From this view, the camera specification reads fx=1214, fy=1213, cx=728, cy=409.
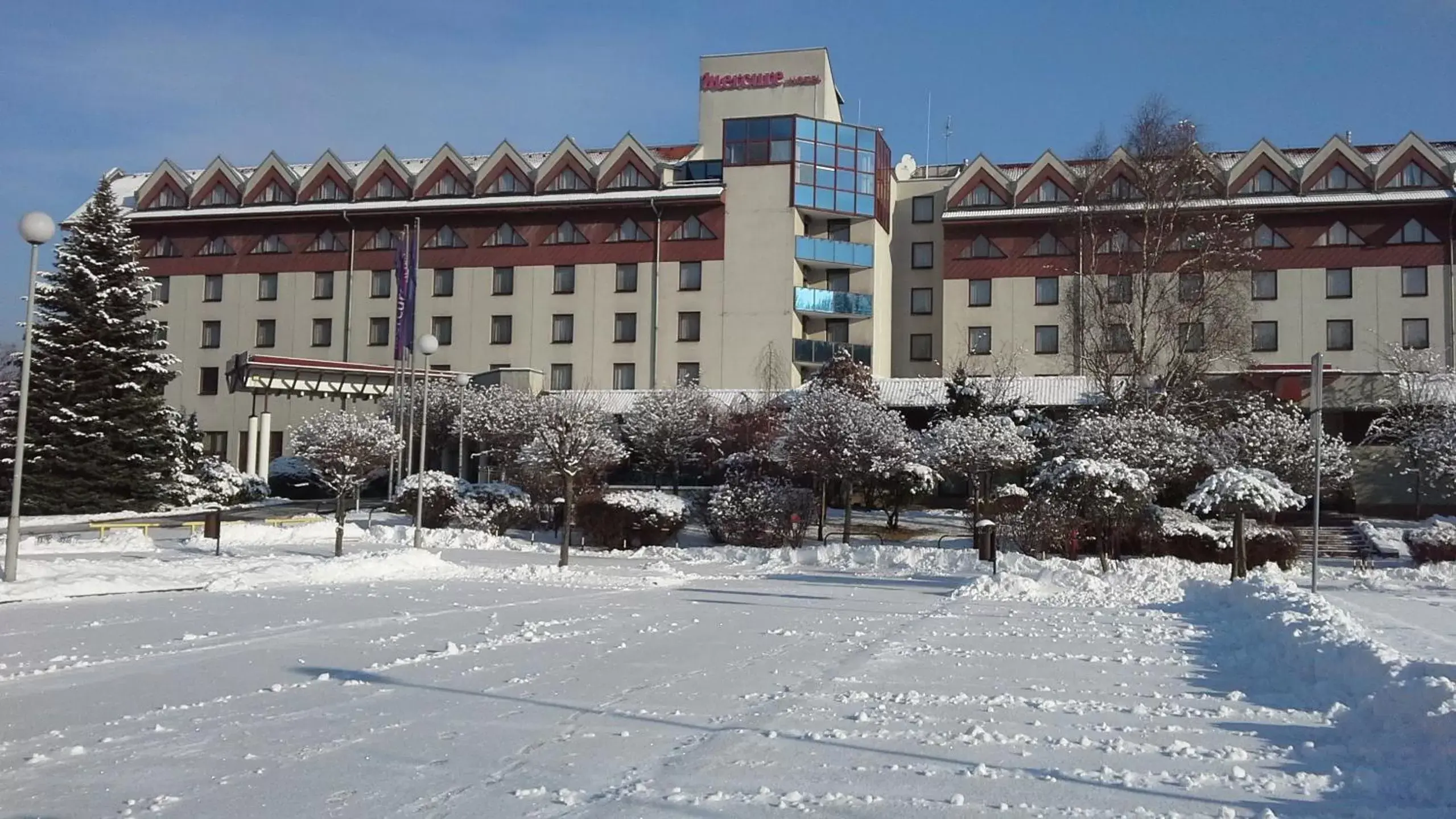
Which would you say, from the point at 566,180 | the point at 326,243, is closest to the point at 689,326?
the point at 566,180

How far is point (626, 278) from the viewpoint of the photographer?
60.1 metres

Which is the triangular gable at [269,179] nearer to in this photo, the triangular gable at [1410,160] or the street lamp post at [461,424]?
the street lamp post at [461,424]

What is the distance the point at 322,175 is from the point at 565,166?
45.0 feet

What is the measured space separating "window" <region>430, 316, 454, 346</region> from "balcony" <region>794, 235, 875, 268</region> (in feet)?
58.6

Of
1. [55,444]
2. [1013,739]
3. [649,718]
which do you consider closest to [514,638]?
[649,718]

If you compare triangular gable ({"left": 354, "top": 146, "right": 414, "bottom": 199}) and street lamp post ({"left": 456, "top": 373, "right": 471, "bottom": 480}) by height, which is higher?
triangular gable ({"left": 354, "top": 146, "right": 414, "bottom": 199})

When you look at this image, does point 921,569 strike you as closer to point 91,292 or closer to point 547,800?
point 547,800

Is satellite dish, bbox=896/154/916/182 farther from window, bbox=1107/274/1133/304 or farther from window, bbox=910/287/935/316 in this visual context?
window, bbox=1107/274/1133/304

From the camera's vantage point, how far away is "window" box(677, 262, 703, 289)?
194 ft

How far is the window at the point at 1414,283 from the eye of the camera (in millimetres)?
54000

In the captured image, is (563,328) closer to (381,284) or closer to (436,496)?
(381,284)

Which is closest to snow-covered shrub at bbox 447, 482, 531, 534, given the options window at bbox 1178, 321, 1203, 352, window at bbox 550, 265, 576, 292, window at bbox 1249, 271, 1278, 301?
window at bbox 1178, 321, 1203, 352

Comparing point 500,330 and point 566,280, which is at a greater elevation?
point 566,280

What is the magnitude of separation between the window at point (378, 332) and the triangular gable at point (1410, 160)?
1876 inches
